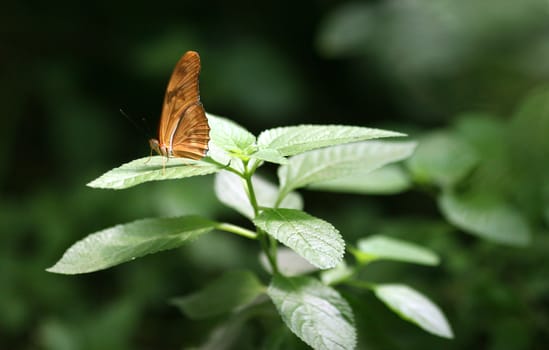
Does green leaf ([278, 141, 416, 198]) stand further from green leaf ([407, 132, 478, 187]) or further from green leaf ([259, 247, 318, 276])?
green leaf ([407, 132, 478, 187])

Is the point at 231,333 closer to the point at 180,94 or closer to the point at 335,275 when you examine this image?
the point at 335,275

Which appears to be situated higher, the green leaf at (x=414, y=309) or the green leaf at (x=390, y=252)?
the green leaf at (x=390, y=252)

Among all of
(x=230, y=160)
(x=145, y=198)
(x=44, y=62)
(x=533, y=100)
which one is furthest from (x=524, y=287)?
(x=44, y=62)

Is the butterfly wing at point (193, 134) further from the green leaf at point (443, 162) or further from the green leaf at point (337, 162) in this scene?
the green leaf at point (443, 162)

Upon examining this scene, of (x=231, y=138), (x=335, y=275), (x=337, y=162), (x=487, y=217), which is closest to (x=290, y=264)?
(x=335, y=275)

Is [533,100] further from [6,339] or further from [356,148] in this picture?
[6,339]

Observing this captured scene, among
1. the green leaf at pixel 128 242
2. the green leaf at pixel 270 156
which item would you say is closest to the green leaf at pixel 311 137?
the green leaf at pixel 270 156

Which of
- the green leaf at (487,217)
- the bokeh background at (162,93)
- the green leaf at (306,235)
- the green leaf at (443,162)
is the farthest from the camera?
the bokeh background at (162,93)
